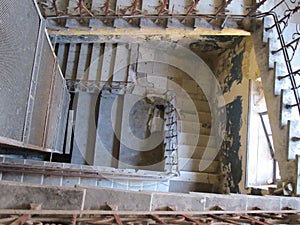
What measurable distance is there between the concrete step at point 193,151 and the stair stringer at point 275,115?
1.93m

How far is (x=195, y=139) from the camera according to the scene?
198 inches

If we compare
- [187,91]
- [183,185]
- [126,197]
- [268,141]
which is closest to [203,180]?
[183,185]

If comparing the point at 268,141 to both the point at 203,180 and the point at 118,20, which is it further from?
the point at 118,20

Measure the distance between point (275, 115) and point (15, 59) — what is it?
2.49 metres

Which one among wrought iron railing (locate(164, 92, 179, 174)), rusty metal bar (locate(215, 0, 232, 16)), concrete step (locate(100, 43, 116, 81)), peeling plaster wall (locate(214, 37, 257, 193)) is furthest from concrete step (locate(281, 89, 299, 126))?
concrete step (locate(100, 43, 116, 81))

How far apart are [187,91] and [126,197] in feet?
12.9

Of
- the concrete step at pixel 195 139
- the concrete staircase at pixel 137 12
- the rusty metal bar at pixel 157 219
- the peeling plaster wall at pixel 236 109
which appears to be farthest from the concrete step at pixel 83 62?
the rusty metal bar at pixel 157 219

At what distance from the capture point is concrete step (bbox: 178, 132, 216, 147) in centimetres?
492

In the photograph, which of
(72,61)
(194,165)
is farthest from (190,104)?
(72,61)

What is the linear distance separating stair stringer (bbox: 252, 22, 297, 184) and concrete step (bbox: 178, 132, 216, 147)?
1.95m

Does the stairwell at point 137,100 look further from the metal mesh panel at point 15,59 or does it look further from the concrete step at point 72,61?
the metal mesh panel at point 15,59

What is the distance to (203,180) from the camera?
4.66 meters

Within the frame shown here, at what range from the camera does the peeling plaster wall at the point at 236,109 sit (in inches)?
164

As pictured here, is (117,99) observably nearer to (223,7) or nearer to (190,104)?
(190,104)
